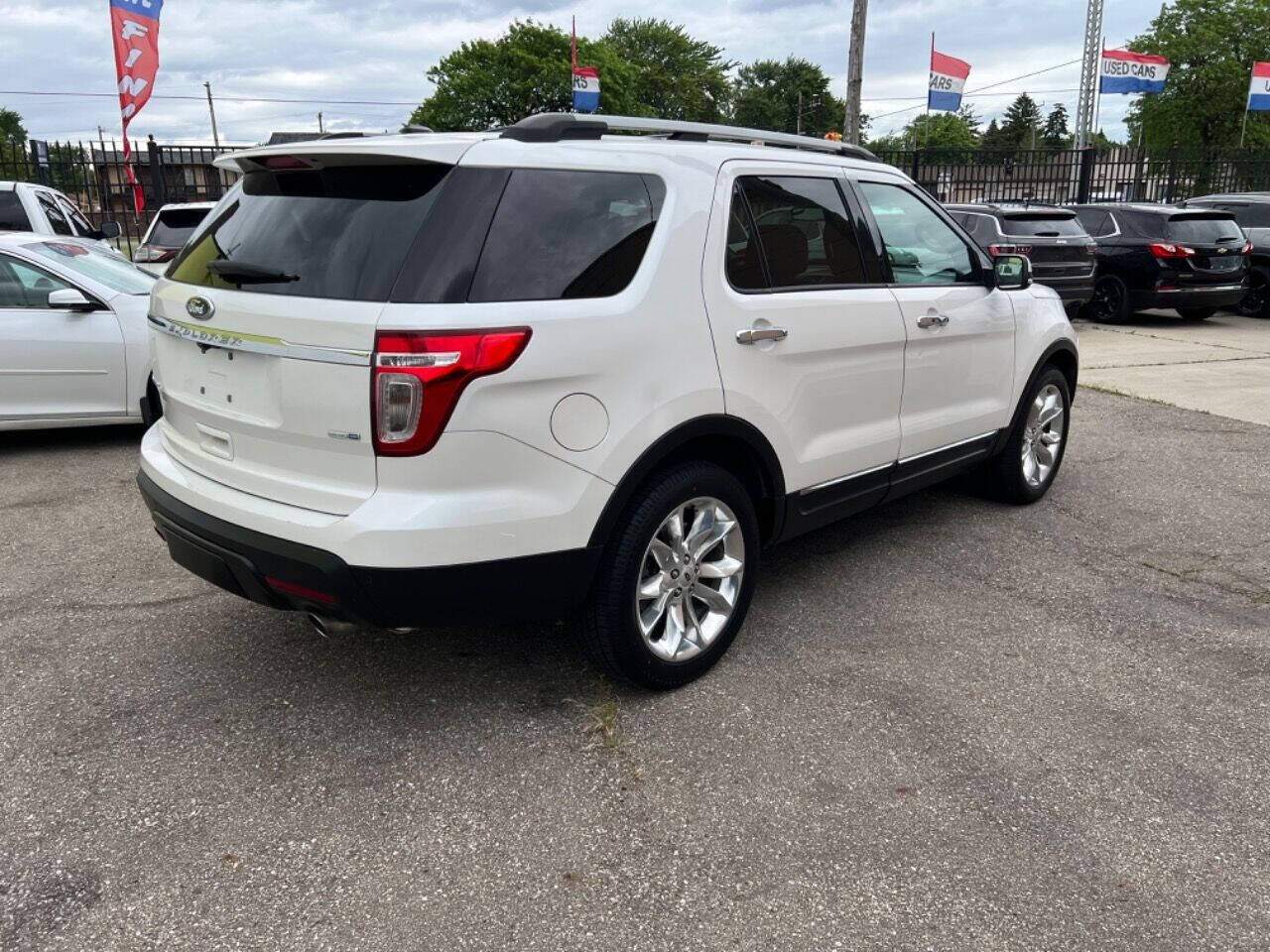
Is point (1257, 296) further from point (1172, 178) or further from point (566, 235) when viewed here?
point (566, 235)

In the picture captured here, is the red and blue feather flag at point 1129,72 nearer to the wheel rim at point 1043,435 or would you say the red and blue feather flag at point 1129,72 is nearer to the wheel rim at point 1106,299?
the wheel rim at point 1106,299

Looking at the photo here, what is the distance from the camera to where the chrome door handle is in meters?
3.46

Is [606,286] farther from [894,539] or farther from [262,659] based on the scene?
[894,539]

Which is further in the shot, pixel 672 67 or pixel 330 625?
pixel 672 67

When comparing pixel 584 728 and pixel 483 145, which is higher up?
pixel 483 145

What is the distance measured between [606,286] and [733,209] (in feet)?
2.34

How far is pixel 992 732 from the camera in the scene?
329cm

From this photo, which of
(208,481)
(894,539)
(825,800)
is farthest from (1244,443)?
(208,481)

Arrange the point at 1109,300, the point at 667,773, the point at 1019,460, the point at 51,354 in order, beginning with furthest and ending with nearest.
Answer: the point at 1109,300 < the point at 51,354 < the point at 1019,460 < the point at 667,773

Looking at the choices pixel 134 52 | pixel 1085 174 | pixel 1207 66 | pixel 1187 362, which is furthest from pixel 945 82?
pixel 1207 66

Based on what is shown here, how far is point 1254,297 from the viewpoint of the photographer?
14820 mm

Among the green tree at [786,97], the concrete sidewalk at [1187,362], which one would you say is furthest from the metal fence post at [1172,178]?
the green tree at [786,97]

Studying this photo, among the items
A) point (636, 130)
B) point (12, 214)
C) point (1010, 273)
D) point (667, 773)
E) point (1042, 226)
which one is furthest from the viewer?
point (1042, 226)

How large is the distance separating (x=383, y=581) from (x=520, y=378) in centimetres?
66
